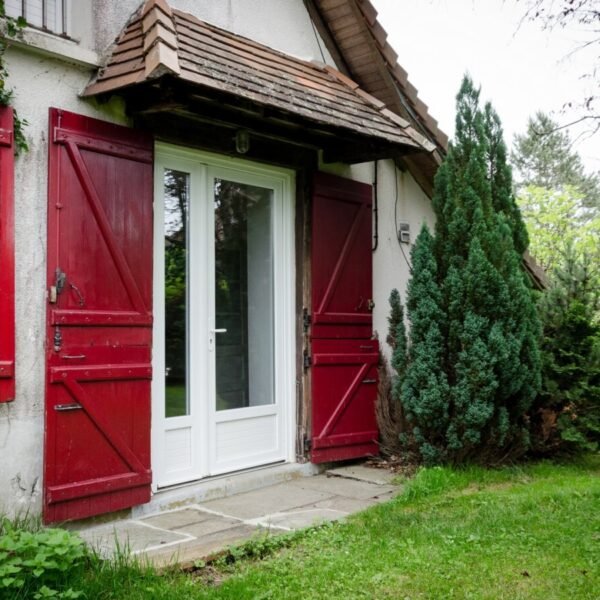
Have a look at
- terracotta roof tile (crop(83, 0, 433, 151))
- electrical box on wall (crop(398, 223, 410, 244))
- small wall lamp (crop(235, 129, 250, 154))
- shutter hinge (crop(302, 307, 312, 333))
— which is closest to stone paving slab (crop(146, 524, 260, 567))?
shutter hinge (crop(302, 307, 312, 333))

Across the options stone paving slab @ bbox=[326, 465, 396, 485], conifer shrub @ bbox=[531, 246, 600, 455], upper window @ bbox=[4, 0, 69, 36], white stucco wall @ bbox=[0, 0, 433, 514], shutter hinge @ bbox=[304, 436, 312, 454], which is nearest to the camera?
white stucco wall @ bbox=[0, 0, 433, 514]

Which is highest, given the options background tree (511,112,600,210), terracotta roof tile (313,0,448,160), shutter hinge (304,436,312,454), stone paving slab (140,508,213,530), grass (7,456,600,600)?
background tree (511,112,600,210)

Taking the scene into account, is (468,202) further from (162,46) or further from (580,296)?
(162,46)

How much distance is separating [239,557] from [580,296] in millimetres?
4290

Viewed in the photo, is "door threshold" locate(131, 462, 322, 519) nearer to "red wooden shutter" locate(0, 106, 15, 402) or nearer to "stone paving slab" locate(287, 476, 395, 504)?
"stone paving slab" locate(287, 476, 395, 504)

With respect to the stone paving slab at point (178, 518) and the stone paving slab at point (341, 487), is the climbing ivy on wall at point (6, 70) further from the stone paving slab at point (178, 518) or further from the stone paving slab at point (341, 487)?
the stone paving slab at point (341, 487)

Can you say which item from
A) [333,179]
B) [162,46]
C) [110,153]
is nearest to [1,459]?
[110,153]

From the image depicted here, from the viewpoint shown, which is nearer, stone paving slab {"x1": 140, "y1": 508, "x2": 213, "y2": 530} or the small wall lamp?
stone paving slab {"x1": 140, "y1": 508, "x2": 213, "y2": 530}

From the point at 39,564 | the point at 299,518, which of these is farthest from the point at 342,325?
the point at 39,564

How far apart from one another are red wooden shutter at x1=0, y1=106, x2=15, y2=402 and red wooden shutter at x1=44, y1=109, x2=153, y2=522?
25cm

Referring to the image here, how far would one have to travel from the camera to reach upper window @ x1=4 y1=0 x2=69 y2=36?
171 inches

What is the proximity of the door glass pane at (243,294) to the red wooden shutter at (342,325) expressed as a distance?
419 millimetres

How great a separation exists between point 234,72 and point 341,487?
130 inches

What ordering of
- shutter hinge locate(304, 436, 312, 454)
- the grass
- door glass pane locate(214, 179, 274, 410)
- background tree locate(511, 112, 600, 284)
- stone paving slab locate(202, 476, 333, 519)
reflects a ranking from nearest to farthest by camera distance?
the grass → stone paving slab locate(202, 476, 333, 519) → door glass pane locate(214, 179, 274, 410) → shutter hinge locate(304, 436, 312, 454) → background tree locate(511, 112, 600, 284)
